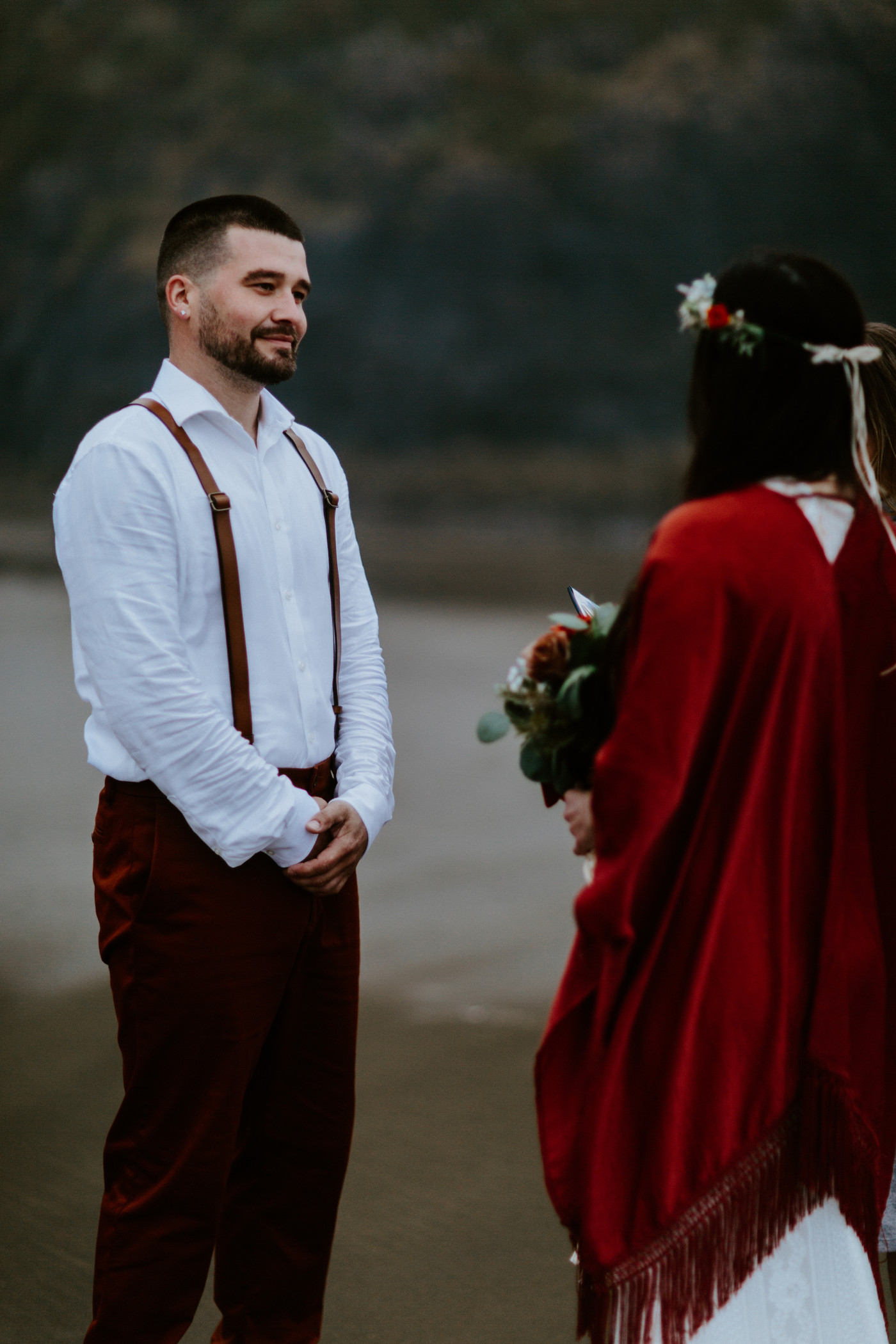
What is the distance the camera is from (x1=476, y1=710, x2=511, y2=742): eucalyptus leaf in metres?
1.55

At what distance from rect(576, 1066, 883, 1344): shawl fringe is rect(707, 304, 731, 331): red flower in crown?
832mm

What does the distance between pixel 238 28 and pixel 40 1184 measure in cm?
1451

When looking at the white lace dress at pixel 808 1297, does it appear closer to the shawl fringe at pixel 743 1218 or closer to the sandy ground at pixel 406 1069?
the shawl fringe at pixel 743 1218

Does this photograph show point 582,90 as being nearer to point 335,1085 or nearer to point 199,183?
point 199,183

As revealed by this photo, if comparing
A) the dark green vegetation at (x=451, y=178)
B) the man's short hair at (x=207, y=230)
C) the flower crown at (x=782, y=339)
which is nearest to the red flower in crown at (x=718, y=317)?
the flower crown at (x=782, y=339)

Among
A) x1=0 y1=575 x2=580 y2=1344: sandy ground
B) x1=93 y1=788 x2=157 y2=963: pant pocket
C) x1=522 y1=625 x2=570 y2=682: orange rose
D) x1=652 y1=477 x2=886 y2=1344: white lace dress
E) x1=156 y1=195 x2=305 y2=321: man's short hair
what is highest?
x1=156 y1=195 x2=305 y2=321: man's short hair

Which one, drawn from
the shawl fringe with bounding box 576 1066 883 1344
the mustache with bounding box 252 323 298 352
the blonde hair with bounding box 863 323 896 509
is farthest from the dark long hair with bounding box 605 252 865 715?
the mustache with bounding box 252 323 298 352

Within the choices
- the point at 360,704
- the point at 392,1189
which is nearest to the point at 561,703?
the point at 360,704

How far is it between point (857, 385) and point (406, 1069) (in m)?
2.23

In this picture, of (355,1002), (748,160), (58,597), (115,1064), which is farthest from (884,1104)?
(748,160)

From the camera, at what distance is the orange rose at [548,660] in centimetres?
152

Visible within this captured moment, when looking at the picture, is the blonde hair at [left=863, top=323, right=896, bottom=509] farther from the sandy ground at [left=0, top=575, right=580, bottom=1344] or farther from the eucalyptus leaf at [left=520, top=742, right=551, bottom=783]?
the sandy ground at [left=0, top=575, right=580, bottom=1344]

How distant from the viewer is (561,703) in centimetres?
149

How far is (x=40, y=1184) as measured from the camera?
8.33ft
